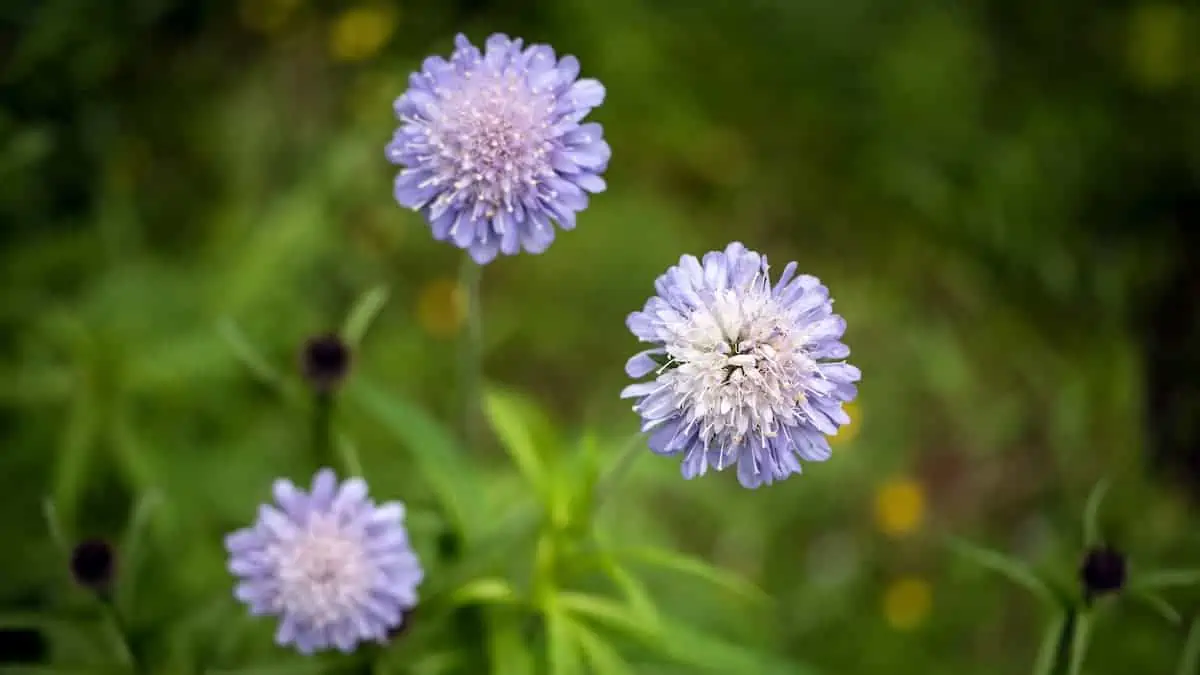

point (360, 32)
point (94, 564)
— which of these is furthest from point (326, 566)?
point (360, 32)

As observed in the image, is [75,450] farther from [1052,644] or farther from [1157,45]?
[1157,45]

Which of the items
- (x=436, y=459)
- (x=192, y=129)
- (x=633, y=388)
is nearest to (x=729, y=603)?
(x=436, y=459)

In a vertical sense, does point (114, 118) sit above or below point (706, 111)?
below

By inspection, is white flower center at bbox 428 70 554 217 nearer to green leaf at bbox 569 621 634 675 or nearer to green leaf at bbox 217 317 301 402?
green leaf at bbox 217 317 301 402

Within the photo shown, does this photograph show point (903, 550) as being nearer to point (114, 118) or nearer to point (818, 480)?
point (818, 480)

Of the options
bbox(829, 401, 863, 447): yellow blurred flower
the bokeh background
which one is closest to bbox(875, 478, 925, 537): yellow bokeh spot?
the bokeh background

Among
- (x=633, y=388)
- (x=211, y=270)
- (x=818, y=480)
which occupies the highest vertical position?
(x=818, y=480)
